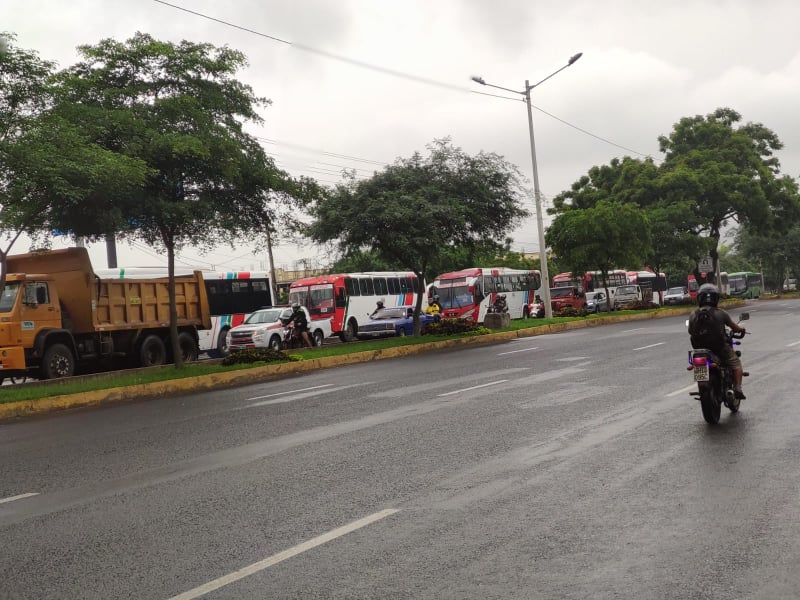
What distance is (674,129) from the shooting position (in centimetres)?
5447

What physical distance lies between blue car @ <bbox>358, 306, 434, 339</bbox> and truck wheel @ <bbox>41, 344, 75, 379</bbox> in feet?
57.4

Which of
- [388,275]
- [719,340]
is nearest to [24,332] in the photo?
[719,340]

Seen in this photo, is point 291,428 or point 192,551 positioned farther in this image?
point 291,428

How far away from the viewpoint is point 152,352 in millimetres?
24109

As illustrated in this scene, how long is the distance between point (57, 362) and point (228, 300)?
503 inches

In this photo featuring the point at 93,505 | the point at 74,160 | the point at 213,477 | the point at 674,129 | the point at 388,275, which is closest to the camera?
the point at 93,505

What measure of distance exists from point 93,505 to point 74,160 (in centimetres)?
1052

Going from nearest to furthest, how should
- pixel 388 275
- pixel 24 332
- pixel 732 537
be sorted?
pixel 732 537 → pixel 24 332 → pixel 388 275

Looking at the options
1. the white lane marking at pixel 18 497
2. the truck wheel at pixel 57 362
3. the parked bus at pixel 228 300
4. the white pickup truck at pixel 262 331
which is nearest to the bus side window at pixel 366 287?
the parked bus at pixel 228 300

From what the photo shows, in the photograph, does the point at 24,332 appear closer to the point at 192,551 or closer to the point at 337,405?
the point at 337,405

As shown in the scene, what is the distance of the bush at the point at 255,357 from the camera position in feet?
68.4

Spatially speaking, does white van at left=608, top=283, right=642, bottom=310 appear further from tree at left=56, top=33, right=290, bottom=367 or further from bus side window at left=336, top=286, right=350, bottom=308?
tree at left=56, top=33, right=290, bottom=367

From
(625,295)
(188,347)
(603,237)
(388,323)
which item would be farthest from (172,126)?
(625,295)

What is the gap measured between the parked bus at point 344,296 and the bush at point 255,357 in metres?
15.3
